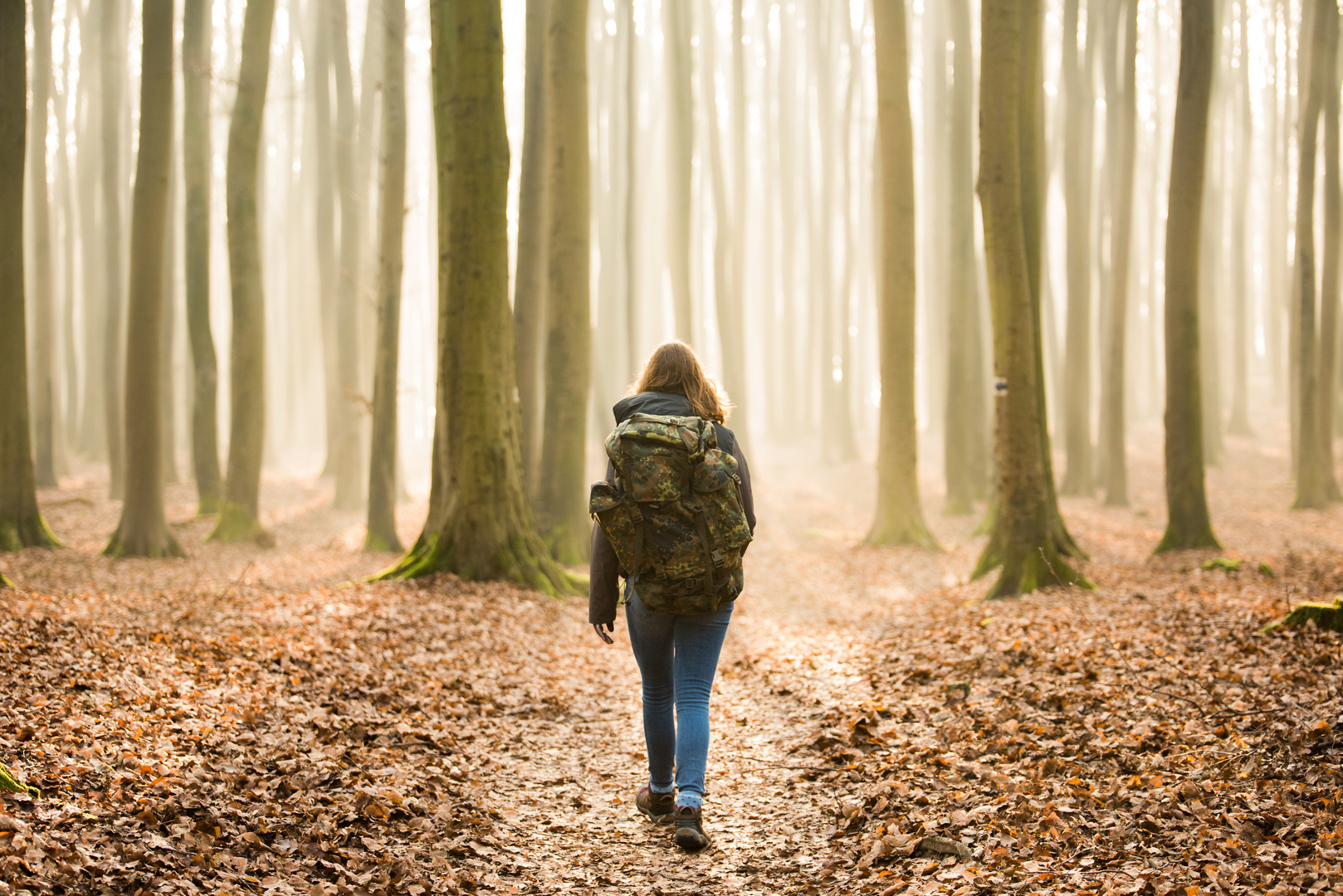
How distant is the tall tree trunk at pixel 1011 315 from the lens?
8820 millimetres

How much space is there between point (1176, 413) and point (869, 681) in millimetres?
6819

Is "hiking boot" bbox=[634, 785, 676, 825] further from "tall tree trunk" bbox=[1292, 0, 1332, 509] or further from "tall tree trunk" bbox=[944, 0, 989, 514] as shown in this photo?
"tall tree trunk" bbox=[1292, 0, 1332, 509]

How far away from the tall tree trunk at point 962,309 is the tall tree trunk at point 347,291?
11.2 metres

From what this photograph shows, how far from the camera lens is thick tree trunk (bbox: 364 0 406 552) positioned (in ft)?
41.8

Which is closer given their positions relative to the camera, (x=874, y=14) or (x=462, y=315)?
(x=462, y=315)

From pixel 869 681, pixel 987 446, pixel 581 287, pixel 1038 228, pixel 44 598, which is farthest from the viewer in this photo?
pixel 987 446

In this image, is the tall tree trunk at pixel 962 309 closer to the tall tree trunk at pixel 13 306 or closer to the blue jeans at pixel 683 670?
the blue jeans at pixel 683 670

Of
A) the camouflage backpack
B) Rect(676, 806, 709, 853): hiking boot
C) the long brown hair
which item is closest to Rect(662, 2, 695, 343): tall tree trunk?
the long brown hair

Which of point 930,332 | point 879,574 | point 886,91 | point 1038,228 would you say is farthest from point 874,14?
point 930,332

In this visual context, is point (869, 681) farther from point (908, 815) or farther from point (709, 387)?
point (709, 387)

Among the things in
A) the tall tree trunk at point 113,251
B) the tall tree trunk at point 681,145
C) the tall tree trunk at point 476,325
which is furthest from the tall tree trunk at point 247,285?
the tall tree trunk at point 681,145

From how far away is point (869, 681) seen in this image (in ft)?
20.0

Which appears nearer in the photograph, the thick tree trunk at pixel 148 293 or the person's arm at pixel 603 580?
the person's arm at pixel 603 580

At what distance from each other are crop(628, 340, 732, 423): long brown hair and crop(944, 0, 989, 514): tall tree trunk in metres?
13.3
